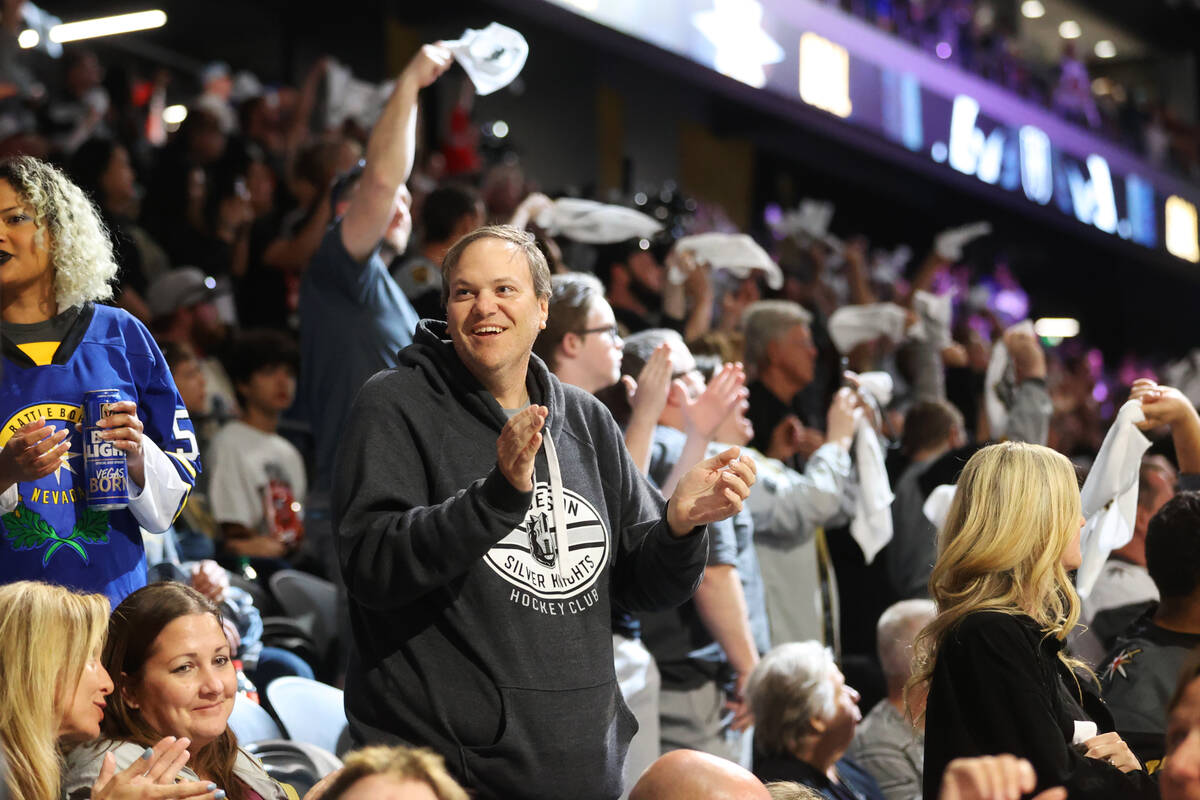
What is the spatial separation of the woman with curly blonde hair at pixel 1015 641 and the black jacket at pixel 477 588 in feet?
1.44

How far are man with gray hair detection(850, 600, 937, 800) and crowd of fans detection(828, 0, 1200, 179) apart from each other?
25.2ft

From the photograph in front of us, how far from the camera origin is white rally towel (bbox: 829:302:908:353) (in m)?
6.21

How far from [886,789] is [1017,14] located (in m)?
16.1

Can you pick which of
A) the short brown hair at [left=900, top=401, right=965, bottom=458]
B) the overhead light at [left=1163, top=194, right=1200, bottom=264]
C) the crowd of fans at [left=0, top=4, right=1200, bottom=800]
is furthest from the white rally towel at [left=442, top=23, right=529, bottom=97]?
the overhead light at [left=1163, top=194, right=1200, bottom=264]

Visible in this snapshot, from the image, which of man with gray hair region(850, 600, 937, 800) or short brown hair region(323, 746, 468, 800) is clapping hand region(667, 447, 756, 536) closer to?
short brown hair region(323, 746, 468, 800)

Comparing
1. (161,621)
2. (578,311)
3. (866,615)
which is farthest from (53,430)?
(866,615)

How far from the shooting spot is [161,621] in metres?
2.33

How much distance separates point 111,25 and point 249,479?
801 cm

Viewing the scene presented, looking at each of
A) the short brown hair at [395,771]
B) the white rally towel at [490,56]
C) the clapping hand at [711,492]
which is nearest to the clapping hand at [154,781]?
the short brown hair at [395,771]

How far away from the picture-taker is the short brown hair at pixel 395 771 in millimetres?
1520

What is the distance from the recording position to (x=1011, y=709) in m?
2.23

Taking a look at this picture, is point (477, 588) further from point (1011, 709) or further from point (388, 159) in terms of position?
point (388, 159)

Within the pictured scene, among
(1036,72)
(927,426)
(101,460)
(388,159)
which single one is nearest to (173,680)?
(101,460)

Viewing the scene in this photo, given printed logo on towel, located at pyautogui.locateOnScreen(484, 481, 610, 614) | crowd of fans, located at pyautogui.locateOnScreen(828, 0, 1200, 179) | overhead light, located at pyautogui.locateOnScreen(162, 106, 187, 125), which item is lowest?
printed logo on towel, located at pyautogui.locateOnScreen(484, 481, 610, 614)
